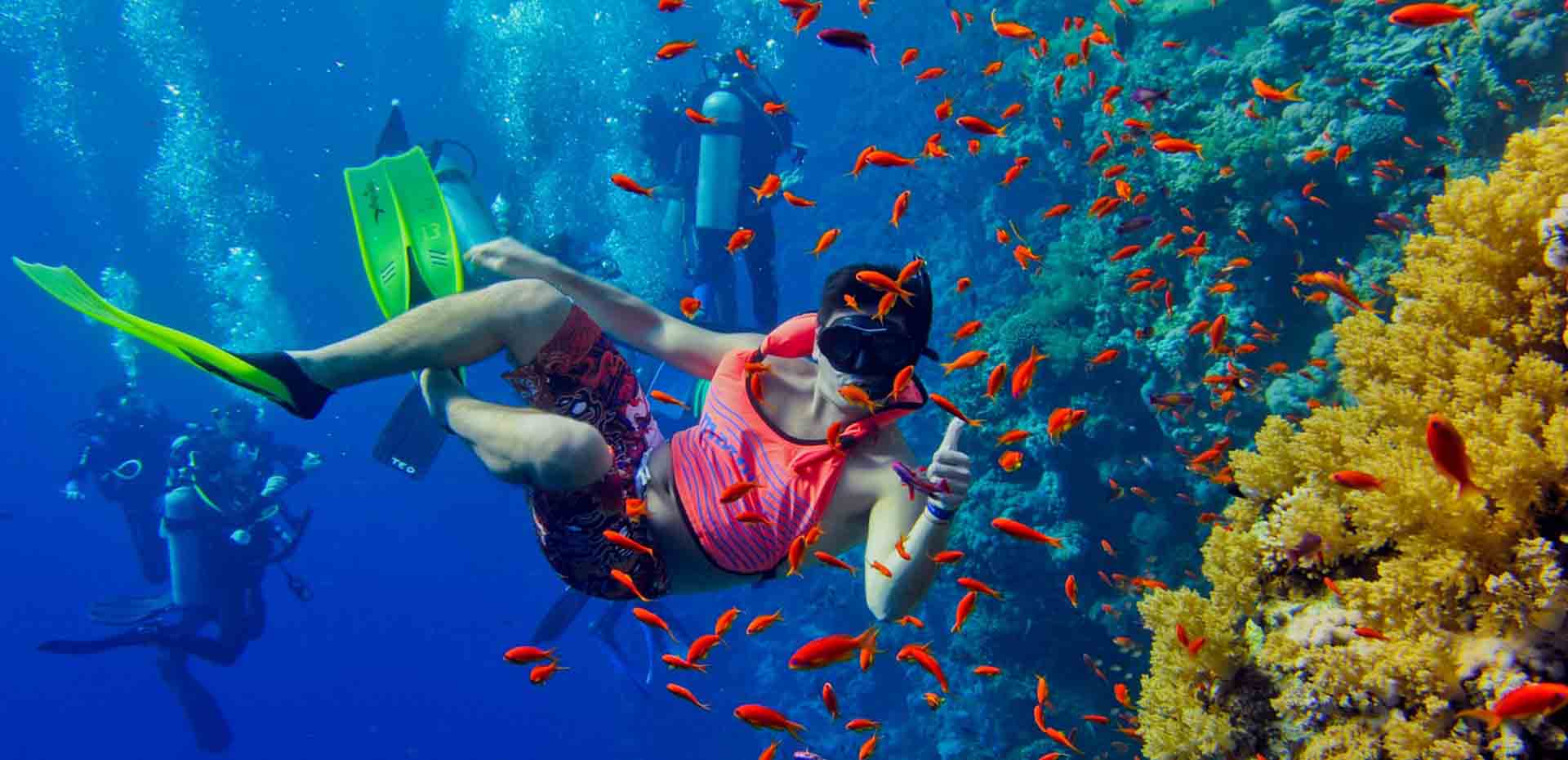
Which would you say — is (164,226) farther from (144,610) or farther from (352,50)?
(144,610)

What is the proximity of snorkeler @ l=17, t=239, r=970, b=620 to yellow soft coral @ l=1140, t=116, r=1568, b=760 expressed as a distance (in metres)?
1.31

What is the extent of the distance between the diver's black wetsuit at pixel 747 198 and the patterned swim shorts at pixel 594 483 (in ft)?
24.2

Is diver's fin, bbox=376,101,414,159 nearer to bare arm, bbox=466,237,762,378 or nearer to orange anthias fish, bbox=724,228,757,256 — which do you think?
orange anthias fish, bbox=724,228,757,256

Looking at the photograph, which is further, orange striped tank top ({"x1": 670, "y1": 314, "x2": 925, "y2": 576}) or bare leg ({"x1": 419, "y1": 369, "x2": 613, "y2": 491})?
orange striped tank top ({"x1": 670, "y1": 314, "x2": 925, "y2": 576})

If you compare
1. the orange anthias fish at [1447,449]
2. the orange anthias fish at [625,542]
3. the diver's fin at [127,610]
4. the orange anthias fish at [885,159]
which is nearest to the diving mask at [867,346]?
the orange anthias fish at [625,542]

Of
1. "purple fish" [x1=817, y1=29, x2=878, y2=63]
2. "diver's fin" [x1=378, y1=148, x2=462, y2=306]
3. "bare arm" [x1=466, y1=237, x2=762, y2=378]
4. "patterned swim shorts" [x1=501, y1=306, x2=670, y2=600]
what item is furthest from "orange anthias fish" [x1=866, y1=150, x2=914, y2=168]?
"diver's fin" [x1=378, y1=148, x2=462, y2=306]

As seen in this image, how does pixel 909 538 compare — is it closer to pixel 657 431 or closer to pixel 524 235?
pixel 657 431

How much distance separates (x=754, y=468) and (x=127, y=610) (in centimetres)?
1354

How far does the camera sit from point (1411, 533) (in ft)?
7.64

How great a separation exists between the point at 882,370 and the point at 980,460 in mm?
7742

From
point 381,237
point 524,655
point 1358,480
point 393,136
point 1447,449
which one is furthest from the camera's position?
point 393,136

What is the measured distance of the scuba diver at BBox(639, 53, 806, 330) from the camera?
10648 mm

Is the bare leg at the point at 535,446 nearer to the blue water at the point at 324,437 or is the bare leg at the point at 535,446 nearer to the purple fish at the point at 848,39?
the purple fish at the point at 848,39

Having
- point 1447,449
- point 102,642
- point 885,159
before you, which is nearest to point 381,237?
point 885,159
